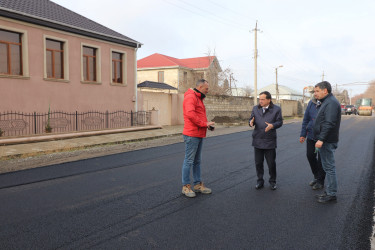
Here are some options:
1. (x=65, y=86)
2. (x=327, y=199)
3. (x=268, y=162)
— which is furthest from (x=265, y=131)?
(x=65, y=86)

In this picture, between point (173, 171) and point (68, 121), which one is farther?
point (68, 121)

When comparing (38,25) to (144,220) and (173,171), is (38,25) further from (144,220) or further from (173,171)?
(144,220)

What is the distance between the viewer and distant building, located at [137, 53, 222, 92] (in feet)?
142

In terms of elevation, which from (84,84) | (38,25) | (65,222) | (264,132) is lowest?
(65,222)

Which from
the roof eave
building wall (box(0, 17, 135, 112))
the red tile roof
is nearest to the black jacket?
building wall (box(0, 17, 135, 112))

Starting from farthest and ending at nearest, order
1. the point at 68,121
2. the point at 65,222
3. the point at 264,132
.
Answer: the point at 68,121, the point at 264,132, the point at 65,222

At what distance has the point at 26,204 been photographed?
458 centimetres

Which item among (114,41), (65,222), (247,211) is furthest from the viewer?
(114,41)

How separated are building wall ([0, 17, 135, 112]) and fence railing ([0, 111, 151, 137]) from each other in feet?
1.25

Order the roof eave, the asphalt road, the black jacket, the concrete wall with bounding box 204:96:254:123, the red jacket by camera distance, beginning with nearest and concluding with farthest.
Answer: the asphalt road, the black jacket, the red jacket, the roof eave, the concrete wall with bounding box 204:96:254:123

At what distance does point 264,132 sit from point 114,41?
1472 cm

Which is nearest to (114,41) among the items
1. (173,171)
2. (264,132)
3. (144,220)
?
(173,171)

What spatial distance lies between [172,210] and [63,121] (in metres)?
12.5

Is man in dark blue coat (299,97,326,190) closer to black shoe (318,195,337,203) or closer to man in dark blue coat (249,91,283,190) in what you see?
man in dark blue coat (249,91,283,190)
